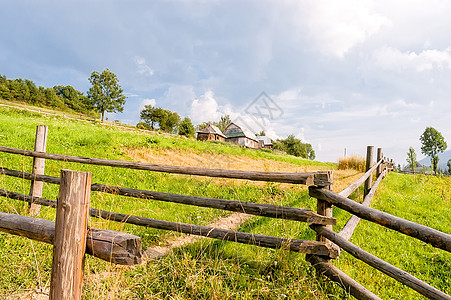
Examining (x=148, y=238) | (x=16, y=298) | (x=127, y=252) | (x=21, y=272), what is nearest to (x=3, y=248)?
(x=21, y=272)

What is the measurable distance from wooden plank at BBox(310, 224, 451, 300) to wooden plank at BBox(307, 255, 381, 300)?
0.90 ft

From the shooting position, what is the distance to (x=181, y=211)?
5.18 metres

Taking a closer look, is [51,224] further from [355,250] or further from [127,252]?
[355,250]

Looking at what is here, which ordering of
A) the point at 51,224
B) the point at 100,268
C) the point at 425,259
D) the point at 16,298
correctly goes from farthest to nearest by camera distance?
the point at 425,259
the point at 100,268
the point at 16,298
the point at 51,224

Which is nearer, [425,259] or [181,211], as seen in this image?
[425,259]

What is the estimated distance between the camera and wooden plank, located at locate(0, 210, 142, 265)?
50.5 inches

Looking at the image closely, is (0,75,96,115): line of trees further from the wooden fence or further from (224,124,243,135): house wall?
the wooden fence

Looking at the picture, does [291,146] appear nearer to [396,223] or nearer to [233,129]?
[233,129]

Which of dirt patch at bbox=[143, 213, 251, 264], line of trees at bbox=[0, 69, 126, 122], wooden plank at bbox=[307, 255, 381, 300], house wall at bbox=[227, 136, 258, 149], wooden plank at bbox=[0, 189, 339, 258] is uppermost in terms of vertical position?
line of trees at bbox=[0, 69, 126, 122]

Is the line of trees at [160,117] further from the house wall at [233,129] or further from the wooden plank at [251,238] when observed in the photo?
the wooden plank at [251,238]

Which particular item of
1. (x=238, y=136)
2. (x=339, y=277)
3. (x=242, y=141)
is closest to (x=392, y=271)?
(x=339, y=277)

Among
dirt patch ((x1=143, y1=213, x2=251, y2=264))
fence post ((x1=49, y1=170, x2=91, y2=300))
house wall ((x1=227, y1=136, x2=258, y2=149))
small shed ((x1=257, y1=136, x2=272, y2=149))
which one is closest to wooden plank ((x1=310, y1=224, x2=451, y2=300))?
dirt patch ((x1=143, y1=213, x2=251, y2=264))

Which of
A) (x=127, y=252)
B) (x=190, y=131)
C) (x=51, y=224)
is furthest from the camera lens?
(x=190, y=131)

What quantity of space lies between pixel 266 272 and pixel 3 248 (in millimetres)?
3445
